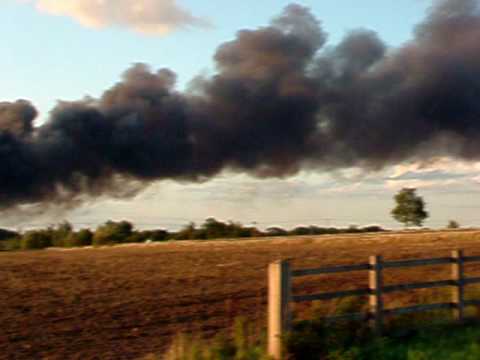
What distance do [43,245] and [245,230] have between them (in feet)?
54.5

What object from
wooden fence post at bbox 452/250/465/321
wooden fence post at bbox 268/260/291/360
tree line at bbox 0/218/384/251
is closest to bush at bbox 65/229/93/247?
tree line at bbox 0/218/384/251

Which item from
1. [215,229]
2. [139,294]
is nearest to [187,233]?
[215,229]

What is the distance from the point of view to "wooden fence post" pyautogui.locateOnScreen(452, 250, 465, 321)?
1320 centimetres

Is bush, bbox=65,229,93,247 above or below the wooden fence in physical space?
above

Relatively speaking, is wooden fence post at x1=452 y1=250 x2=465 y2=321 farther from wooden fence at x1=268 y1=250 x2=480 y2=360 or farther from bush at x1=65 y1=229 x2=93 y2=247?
bush at x1=65 y1=229 x2=93 y2=247

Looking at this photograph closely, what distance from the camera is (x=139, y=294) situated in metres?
19.9

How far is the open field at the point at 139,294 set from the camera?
45.1 ft

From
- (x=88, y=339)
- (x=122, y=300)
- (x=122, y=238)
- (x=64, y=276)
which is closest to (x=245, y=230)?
(x=122, y=238)

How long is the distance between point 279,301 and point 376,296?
80.1 inches

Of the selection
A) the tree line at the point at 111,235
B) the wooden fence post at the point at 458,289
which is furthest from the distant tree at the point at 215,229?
the wooden fence post at the point at 458,289

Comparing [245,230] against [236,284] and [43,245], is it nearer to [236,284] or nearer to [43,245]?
[43,245]

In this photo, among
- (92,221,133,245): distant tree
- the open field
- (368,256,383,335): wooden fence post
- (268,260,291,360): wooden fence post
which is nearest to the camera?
(268,260,291,360): wooden fence post

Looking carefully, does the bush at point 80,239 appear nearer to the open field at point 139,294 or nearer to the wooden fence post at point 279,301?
the open field at point 139,294

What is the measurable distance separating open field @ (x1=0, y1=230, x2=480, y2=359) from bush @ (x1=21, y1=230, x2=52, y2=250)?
30185mm
